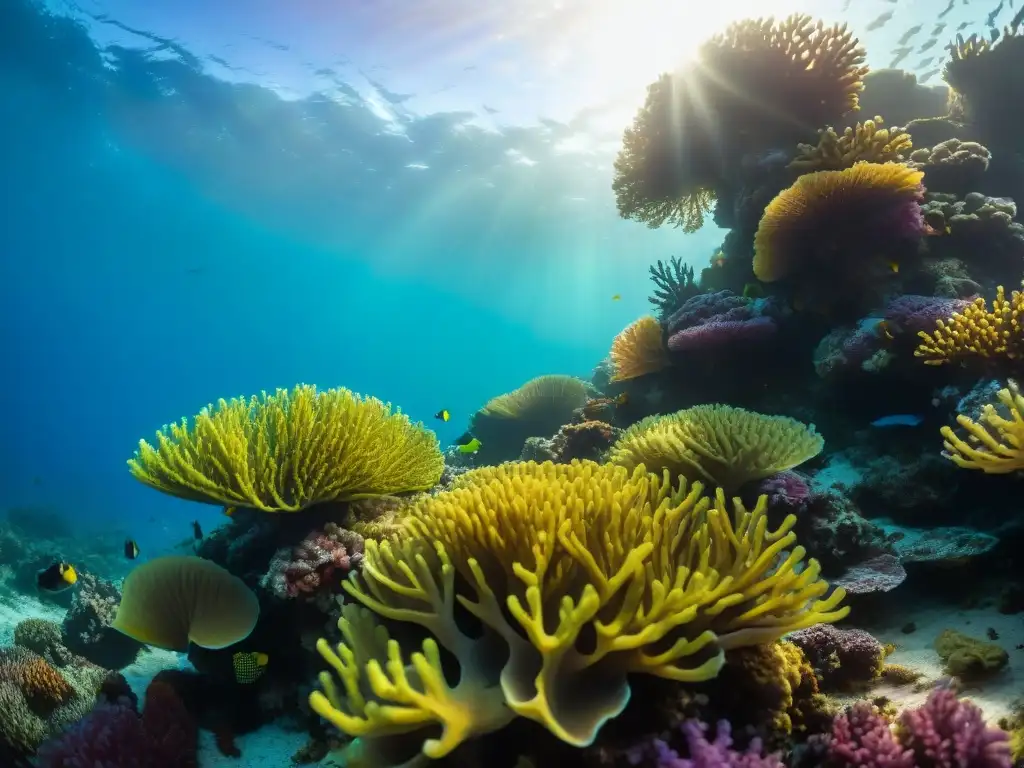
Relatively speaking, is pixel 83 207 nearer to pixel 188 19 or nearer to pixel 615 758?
pixel 188 19

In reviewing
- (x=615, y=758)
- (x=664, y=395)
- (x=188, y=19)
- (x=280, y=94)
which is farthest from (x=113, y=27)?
(x=615, y=758)

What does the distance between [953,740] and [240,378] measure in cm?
13413

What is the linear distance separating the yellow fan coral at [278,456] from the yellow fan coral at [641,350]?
441cm

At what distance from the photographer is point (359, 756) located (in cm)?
198

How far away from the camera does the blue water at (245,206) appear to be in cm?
2411

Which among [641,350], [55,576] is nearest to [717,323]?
[641,350]

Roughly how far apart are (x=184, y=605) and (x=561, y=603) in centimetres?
322

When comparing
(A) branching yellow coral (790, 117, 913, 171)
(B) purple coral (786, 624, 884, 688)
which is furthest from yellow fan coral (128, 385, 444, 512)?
(A) branching yellow coral (790, 117, 913, 171)

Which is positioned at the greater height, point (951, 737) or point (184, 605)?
point (184, 605)

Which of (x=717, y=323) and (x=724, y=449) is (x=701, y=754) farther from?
(x=717, y=323)

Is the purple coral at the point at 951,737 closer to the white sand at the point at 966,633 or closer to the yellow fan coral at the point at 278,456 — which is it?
the white sand at the point at 966,633

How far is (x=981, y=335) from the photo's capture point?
4.54m

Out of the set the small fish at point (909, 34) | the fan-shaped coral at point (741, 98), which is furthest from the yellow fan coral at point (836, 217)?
the small fish at point (909, 34)

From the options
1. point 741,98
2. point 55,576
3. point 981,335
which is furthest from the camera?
point 741,98
